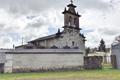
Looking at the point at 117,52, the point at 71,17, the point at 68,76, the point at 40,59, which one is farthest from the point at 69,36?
the point at 68,76

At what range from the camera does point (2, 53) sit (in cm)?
3145

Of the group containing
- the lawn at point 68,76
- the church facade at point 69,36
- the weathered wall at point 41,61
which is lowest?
the lawn at point 68,76

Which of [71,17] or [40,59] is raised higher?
[71,17]

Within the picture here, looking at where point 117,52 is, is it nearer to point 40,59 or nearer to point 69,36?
point 69,36

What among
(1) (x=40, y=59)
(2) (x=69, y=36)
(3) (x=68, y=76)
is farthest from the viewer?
(2) (x=69, y=36)

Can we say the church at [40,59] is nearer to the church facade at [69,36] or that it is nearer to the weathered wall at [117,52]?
the weathered wall at [117,52]

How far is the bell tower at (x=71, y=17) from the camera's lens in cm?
4272

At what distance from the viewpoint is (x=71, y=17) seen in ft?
143

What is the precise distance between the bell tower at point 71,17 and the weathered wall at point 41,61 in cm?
971

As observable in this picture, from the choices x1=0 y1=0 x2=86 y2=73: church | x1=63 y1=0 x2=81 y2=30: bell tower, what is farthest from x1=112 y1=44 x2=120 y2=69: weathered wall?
x1=63 y1=0 x2=81 y2=30: bell tower

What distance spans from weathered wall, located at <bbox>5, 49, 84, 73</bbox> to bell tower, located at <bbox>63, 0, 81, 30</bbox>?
31.8 feet

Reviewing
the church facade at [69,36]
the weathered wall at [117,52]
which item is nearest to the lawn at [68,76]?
the weathered wall at [117,52]

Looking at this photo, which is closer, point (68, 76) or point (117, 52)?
point (68, 76)

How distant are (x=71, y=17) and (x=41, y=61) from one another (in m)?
14.2
